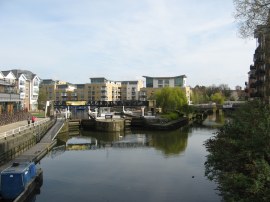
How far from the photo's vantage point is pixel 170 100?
101 metres

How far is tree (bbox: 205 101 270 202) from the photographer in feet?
41.5

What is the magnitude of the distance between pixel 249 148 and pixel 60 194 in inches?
622

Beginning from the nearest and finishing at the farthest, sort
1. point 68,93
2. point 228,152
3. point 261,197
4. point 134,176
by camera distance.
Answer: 1. point 261,197
2. point 228,152
3. point 134,176
4. point 68,93

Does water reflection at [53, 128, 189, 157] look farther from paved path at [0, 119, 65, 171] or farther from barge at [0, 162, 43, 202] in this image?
barge at [0, 162, 43, 202]

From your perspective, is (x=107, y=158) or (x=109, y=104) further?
(x=109, y=104)

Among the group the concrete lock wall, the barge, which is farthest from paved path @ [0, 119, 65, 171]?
the barge

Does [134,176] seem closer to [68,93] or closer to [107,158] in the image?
[107,158]

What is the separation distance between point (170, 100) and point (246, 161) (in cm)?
8608

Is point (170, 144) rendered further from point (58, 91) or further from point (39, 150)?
point (58, 91)

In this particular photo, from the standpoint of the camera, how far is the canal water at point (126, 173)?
26.0 metres

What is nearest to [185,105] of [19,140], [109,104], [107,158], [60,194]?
[109,104]

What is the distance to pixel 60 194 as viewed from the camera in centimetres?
2612

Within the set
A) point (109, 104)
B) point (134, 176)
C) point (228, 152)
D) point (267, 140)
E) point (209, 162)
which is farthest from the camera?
point (109, 104)

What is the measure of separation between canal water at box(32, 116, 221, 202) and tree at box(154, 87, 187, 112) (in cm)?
4694
